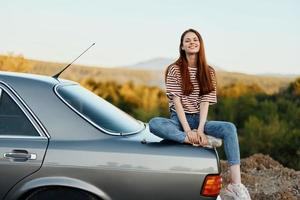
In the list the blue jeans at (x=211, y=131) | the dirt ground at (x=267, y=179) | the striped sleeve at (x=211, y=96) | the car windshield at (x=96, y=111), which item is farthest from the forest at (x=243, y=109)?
the car windshield at (x=96, y=111)

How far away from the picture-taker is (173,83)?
16.5 feet

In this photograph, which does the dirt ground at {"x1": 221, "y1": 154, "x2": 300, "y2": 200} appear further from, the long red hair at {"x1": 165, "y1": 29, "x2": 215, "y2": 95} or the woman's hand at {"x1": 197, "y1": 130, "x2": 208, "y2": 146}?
the woman's hand at {"x1": 197, "y1": 130, "x2": 208, "y2": 146}

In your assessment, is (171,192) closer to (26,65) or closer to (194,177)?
(194,177)

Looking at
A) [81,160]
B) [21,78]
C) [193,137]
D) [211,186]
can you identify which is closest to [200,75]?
[193,137]

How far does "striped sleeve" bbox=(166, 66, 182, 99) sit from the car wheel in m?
1.20

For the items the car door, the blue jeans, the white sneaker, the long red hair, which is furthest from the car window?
the white sneaker

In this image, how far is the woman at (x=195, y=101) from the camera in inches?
190

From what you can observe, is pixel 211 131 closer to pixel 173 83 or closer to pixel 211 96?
pixel 211 96

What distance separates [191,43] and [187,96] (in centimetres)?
45

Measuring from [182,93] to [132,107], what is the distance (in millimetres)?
21156

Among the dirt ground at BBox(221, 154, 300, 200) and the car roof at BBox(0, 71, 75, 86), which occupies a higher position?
the car roof at BBox(0, 71, 75, 86)

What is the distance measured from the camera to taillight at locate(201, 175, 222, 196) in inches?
169

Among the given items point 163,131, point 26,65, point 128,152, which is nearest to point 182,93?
point 163,131

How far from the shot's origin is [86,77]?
27.6 m
